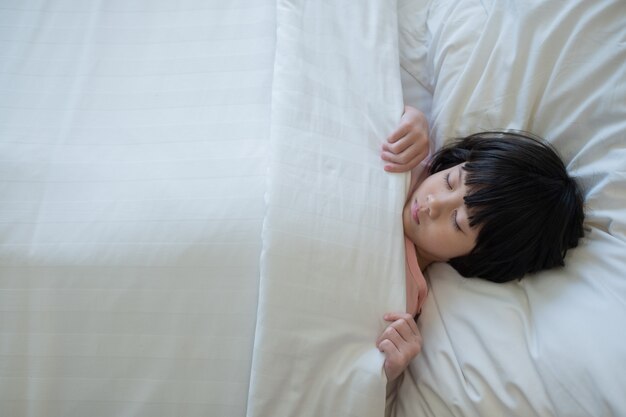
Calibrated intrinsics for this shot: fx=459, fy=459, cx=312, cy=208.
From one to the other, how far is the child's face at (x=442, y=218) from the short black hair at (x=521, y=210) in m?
0.02

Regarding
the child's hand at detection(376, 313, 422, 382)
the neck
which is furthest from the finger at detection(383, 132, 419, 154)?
the child's hand at detection(376, 313, 422, 382)

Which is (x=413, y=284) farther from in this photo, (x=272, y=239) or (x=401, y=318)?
(x=272, y=239)

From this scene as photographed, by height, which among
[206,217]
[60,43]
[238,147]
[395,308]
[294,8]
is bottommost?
[395,308]

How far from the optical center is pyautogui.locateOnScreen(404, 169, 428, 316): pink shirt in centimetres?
93

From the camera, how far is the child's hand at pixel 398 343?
80 centimetres

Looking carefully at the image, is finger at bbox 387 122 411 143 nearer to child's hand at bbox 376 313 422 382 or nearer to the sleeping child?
the sleeping child

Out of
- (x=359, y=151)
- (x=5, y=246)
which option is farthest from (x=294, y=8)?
(x=5, y=246)

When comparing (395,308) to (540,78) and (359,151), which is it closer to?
(359,151)

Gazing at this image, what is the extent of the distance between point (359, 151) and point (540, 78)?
15.7 inches

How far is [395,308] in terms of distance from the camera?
84 centimetres

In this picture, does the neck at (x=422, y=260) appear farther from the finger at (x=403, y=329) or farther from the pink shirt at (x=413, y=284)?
the finger at (x=403, y=329)

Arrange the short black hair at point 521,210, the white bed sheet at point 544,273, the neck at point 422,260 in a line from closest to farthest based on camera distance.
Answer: the white bed sheet at point 544,273 → the short black hair at point 521,210 → the neck at point 422,260

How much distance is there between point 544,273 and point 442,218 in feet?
0.71

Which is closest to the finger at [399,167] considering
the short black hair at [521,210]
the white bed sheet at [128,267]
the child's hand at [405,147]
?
the child's hand at [405,147]
